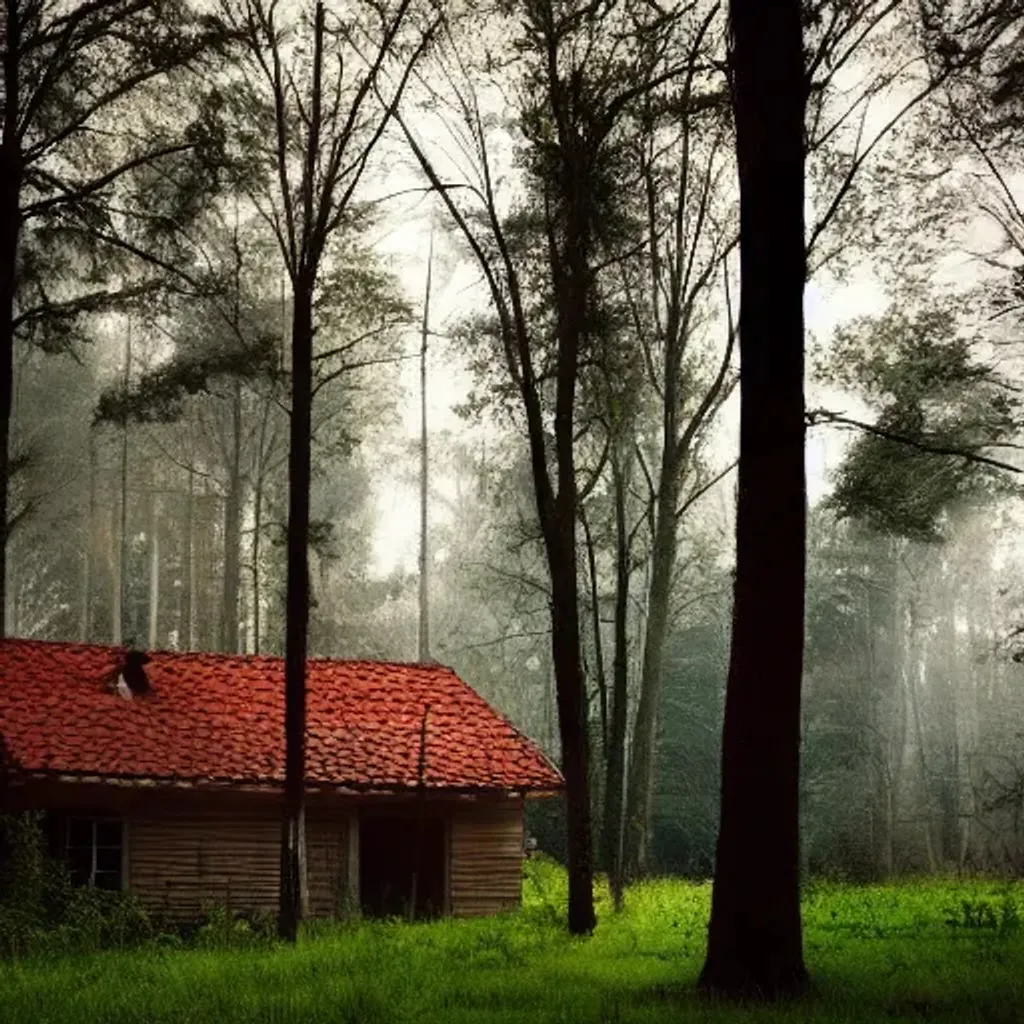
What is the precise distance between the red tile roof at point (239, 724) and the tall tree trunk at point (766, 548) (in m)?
11.4

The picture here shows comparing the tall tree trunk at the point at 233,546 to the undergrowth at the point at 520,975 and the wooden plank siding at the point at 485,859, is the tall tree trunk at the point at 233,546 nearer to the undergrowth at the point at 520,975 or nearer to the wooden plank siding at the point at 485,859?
the wooden plank siding at the point at 485,859

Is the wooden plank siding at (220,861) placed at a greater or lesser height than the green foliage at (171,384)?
lesser

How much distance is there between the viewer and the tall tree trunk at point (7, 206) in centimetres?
1862

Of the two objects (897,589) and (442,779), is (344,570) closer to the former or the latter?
(897,589)

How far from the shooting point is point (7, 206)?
18828mm

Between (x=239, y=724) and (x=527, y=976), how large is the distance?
11.1 metres

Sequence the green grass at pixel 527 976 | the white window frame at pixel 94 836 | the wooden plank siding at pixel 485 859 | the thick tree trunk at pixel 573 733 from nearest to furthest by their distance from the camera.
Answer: the green grass at pixel 527 976, the thick tree trunk at pixel 573 733, the white window frame at pixel 94 836, the wooden plank siding at pixel 485 859

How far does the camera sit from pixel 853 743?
134ft

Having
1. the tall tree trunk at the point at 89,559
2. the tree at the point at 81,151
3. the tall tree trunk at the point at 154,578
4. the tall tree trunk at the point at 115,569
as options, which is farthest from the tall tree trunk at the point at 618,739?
the tall tree trunk at the point at 89,559

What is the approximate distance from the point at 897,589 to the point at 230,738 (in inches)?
1238

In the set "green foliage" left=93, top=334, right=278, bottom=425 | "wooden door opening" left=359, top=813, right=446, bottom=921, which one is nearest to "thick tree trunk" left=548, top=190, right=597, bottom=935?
"green foliage" left=93, top=334, right=278, bottom=425

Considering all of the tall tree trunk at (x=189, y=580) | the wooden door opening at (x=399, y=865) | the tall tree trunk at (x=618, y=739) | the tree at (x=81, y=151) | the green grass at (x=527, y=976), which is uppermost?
the tree at (x=81, y=151)

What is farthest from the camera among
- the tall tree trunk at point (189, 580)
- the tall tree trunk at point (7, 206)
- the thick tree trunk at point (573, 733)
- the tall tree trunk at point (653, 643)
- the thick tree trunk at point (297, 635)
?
the tall tree trunk at point (189, 580)

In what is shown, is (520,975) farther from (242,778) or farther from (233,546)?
(233,546)
